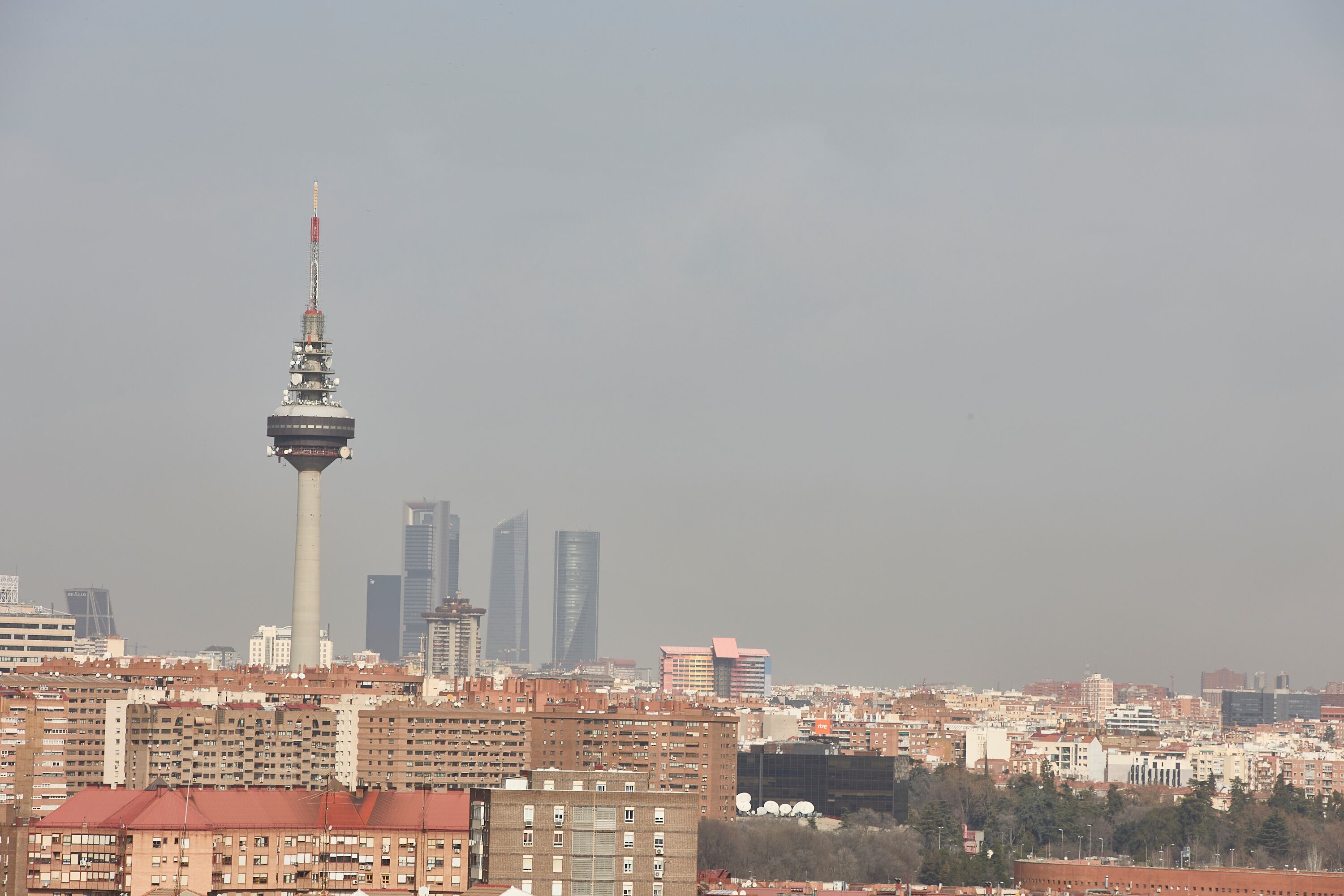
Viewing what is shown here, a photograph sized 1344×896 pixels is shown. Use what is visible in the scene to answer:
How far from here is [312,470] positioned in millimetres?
121938

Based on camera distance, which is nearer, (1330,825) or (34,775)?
(34,775)

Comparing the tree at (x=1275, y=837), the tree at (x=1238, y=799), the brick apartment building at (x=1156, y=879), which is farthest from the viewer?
the tree at (x=1238, y=799)

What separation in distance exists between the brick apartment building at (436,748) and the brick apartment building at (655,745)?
227 cm

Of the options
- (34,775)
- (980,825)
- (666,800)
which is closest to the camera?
(666,800)

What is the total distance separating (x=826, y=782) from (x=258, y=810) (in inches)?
2115

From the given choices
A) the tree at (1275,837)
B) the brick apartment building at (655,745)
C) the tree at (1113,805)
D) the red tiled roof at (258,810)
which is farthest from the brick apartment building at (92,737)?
the tree at (1275,837)

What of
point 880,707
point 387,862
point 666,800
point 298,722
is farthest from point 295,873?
point 880,707

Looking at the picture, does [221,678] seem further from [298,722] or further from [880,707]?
[880,707]

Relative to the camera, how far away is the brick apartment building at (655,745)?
9625 cm

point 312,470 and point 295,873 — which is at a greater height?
point 312,470

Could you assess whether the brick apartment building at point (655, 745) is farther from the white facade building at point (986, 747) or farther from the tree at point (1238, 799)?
the white facade building at point (986, 747)

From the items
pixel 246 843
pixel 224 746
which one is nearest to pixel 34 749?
pixel 224 746

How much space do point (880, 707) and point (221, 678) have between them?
8591 cm

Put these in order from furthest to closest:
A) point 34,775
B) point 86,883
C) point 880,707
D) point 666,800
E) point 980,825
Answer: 1. point 880,707
2. point 980,825
3. point 34,775
4. point 86,883
5. point 666,800
